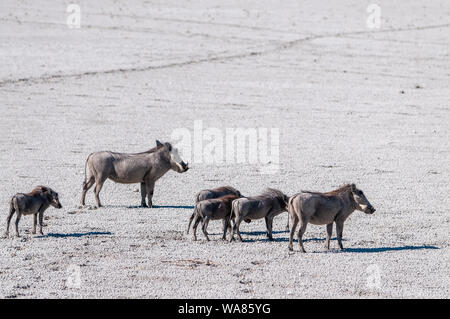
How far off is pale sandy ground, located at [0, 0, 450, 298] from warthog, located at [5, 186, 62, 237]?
1.21ft

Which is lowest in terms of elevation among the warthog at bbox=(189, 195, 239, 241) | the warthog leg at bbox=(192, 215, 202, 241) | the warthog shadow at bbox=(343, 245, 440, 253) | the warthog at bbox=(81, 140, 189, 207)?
the warthog shadow at bbox=(343, 245, 440, 253)

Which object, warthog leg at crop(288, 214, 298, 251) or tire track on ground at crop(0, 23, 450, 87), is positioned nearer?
warthog leg at crop(288, 214, 298, 251)

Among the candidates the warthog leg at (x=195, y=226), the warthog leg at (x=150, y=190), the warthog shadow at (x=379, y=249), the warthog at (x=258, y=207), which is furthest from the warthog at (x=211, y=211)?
the warthog leg at (x=150, y=190)

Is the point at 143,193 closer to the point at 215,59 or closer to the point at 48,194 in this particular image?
the point at 48,194

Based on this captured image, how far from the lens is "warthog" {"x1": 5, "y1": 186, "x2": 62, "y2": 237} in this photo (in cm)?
1381

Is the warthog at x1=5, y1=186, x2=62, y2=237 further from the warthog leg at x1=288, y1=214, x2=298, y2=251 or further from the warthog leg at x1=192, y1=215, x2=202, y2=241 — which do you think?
the warthog leg at x1=288, y1=214, x2=298, y2=251

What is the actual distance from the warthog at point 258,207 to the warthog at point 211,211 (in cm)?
12

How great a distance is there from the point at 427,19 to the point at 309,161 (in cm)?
3378

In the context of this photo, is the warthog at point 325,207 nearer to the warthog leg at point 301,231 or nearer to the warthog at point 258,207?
the warthog leg at point 301,231

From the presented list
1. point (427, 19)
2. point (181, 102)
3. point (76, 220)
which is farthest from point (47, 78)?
point (427, 19)

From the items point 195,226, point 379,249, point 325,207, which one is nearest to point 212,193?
point 195,226

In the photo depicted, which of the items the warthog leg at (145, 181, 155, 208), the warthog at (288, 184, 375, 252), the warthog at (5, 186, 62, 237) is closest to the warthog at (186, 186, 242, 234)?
the warthog at (288, 184, 375, 252)

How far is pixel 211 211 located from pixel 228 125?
40.9 ft
